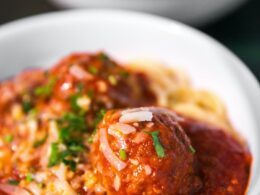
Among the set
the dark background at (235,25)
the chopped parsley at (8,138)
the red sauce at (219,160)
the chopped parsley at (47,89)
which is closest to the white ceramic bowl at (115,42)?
the red sauce at (219,160)

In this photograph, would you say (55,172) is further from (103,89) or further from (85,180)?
(103,89)

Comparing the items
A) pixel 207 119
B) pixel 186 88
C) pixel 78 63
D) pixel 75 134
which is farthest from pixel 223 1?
pixel 75 134

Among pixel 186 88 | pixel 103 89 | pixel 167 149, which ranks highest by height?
pixel 167 149

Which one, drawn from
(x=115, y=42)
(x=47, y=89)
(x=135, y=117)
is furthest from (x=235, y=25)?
(x=135, y=117)

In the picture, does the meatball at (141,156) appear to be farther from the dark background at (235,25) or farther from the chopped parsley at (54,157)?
the dark background at (235,25)

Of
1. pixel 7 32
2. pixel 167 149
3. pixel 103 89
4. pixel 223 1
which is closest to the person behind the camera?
pixel 167 149

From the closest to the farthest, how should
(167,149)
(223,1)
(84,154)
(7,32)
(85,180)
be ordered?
(167,149) < (85,180) < (84,154) < (7,32) < (223,1)

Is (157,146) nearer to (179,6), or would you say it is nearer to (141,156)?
(141,156)

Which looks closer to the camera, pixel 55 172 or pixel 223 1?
pixel 55 172
